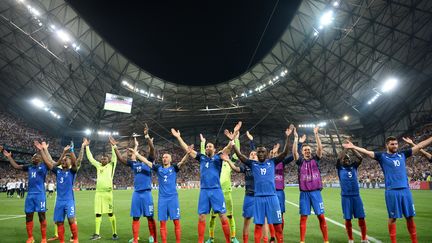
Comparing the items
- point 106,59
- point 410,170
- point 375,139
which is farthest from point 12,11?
point 375,139

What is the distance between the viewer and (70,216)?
8.40 metres

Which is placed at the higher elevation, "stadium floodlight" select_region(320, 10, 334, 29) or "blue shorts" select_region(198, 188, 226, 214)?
"stadium floodlight" select_region(320, 10, 334, 29)

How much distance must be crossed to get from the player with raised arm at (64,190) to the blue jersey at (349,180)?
7620mm

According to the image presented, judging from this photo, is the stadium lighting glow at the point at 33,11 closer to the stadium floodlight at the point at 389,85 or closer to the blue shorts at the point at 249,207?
the blue shorts at the point at 249,207

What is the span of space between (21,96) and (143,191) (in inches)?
1907

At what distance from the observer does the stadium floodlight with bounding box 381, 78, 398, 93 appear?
121 feet

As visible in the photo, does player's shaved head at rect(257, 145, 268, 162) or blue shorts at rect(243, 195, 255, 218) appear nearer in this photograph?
player's shaved head at rect(257, 145, 268, 162)

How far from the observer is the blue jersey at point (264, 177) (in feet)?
23.3

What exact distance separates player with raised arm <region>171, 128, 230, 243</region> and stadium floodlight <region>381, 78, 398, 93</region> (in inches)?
1412

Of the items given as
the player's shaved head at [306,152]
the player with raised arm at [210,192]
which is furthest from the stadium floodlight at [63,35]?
the player's shaved head at [306,152]

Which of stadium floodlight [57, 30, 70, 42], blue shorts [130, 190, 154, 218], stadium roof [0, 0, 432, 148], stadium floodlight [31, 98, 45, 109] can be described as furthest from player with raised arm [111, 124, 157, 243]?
stadium floodlight [31, 98, 45, 109]

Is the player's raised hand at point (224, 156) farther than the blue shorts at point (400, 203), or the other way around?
the player's raised hand at point (224, 156)

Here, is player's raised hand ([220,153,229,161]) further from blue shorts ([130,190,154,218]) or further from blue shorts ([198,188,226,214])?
blue shorts ([130,190,154,218])

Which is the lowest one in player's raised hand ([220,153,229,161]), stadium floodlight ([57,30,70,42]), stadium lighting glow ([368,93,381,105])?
player's raised hand ([220,153,229,161])
